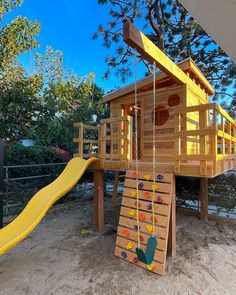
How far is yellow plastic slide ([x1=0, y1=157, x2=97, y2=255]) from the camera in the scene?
300 centimetres

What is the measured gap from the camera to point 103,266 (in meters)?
3.32

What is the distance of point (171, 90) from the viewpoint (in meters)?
4.96

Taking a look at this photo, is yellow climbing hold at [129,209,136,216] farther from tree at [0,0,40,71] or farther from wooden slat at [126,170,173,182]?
tree at [0,0,40,71]

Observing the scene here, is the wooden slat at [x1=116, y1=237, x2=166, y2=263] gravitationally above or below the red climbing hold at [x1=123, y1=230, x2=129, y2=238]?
below

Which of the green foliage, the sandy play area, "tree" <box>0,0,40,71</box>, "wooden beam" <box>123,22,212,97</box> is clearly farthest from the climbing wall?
the green foliage

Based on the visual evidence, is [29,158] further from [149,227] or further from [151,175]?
[149,227]

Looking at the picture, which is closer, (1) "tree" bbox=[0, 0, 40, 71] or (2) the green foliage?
(1) "tree" bbox=[0, 0, 40, 71]

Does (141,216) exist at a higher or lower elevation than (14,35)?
lower

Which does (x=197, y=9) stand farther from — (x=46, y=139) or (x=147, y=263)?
(x=46, y=139)

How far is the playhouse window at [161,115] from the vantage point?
5.04m

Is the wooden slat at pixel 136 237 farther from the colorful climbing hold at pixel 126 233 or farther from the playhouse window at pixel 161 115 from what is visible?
the playhouse window at pixel 161 115

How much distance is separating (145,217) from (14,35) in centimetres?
446

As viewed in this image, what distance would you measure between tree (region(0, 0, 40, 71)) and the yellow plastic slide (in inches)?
108

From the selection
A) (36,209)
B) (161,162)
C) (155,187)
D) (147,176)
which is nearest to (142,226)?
(155,187)
